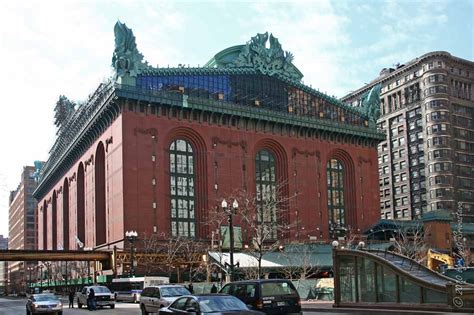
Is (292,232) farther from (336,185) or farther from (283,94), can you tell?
(283,94)

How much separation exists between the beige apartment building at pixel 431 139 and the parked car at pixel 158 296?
330 feet

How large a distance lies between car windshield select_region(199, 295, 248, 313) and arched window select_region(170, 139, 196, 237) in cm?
6193

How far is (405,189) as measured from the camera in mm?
134000

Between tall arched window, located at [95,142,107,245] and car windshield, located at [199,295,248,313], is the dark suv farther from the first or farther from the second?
tall arched window, located at [95,142,107,245]

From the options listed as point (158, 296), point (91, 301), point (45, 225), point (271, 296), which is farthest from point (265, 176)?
point (271, 296)

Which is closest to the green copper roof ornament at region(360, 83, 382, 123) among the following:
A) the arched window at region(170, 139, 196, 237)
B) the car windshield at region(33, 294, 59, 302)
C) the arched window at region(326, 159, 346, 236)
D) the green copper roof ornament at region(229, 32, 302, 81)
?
the arched window at region(326, 159, 346, 236)

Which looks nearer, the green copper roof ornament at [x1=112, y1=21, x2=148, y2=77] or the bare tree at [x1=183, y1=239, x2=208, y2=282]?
the bare tree at [x1=183, y1=239, x2=208, y2=282]

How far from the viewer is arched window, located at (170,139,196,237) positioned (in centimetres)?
8081

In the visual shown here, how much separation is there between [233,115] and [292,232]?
18463mm

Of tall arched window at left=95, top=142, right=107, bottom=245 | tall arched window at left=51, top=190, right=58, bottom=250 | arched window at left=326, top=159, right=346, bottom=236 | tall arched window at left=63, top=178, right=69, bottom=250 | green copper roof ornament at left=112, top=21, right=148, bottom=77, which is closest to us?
green copper roof ornament at left=112, top=21, right=148, bottom=77

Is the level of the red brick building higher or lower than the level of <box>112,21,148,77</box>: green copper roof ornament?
lower

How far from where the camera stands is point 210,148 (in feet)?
274

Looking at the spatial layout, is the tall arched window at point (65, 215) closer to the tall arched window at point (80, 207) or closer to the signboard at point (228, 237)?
the tall arched window at point (80, 207)

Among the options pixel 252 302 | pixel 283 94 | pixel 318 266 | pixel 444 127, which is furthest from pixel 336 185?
pixel 252 302
